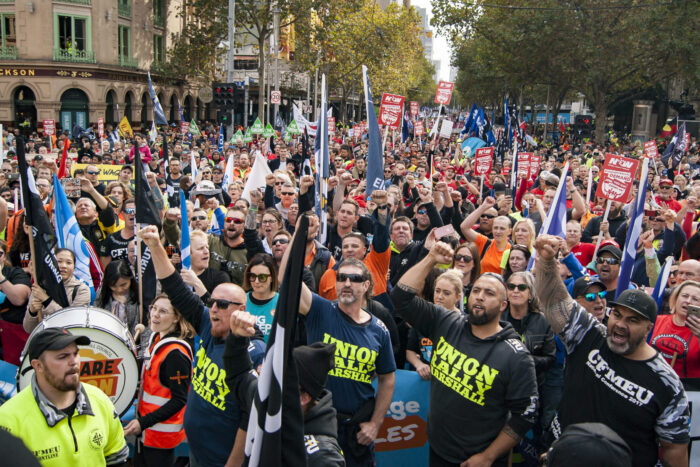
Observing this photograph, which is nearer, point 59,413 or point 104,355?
point 59,413

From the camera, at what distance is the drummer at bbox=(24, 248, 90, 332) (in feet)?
16.5

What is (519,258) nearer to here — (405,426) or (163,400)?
(405,426)

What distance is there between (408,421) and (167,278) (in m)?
2.17

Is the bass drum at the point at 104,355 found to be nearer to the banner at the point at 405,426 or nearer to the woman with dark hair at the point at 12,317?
the woman with dark hair at the point at 12,317

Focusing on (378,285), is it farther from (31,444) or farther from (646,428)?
(31,444)

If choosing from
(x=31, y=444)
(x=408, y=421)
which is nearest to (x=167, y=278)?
(x=31, y=444)

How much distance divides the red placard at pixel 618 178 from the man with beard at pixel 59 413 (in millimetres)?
6432

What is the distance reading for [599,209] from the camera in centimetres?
1025

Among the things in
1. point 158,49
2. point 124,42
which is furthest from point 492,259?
point 158,49

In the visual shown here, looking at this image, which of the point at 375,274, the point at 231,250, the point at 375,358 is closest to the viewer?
the point at 375,358

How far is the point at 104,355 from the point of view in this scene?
14.2ft

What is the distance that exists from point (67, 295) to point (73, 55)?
119 feet

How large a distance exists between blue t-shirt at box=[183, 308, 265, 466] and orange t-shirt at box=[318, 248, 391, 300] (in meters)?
1.78

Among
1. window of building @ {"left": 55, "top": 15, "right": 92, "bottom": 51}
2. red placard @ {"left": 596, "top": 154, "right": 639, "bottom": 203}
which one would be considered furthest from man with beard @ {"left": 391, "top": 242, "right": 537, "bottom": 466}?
window of building @ {"left": 55, "top": 15, "right": 92, "bottom": 51}
